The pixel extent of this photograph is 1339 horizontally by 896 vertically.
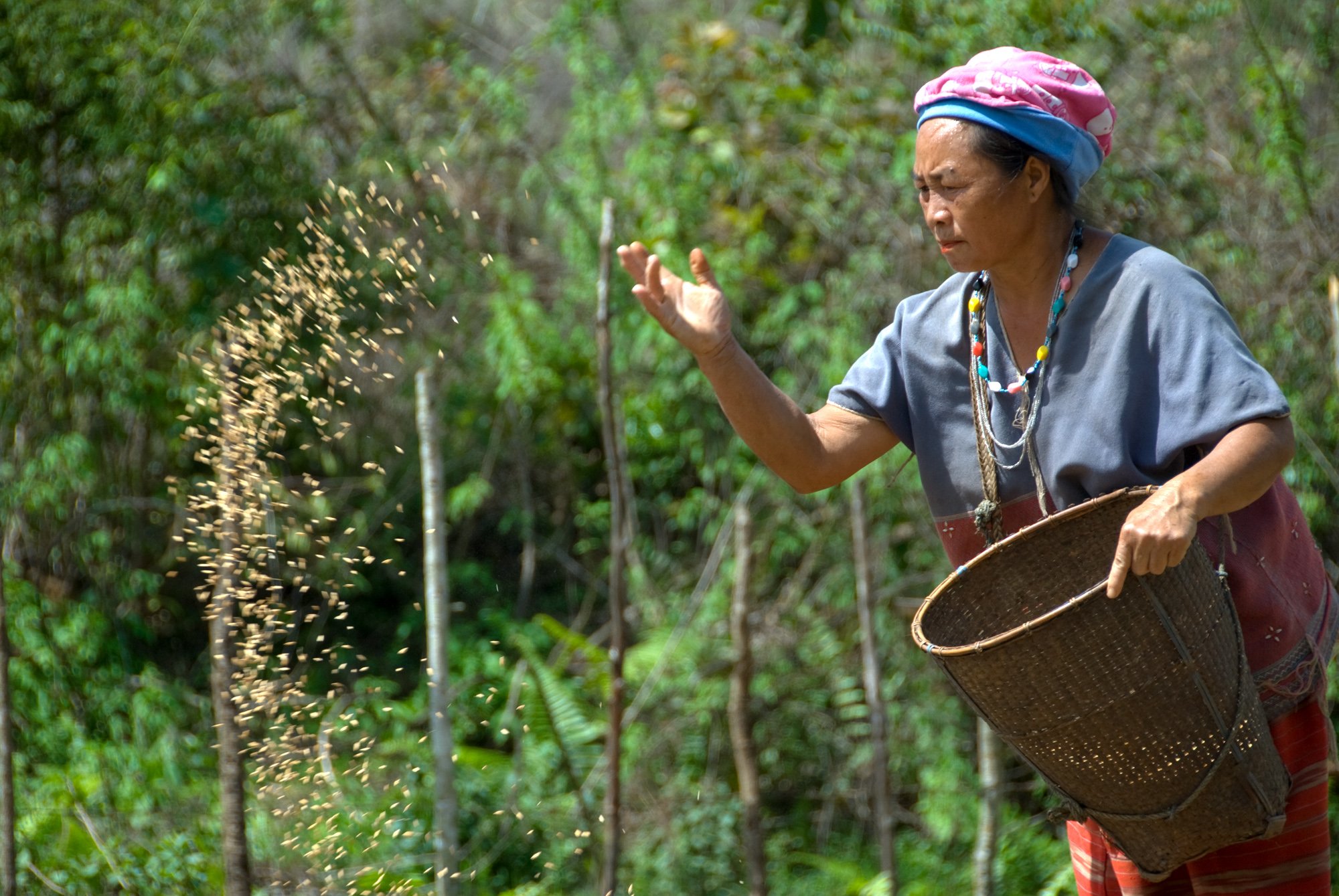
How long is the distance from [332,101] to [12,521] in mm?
2299

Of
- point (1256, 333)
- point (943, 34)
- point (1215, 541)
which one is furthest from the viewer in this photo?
point (943, 34)

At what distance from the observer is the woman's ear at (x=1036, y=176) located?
5.12 ft

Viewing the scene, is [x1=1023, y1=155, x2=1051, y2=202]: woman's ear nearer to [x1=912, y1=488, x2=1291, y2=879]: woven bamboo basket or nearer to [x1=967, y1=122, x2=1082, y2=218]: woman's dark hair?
[x1=967, y1=122, x2=1082, y2=218]: woman's dark hair

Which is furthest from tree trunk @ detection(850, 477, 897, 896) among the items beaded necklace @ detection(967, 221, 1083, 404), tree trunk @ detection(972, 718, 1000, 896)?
beaded necklace @ detection(967, 221, 1083, 404)

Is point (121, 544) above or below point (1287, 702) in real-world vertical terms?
above

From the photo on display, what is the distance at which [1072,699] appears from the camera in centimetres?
147

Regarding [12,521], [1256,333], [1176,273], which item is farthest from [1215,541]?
[12,521]

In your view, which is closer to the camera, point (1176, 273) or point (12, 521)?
point (1176, 273)

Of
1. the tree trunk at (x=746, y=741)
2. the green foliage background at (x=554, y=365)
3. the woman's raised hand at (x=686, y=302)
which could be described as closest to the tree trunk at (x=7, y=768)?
the green foliage background at (x=554, y=365)

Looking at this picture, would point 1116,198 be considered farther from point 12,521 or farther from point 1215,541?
point 12,521

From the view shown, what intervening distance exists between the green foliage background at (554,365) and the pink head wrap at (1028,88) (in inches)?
96.4

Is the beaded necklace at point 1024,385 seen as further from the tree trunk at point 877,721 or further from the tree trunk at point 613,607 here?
the tree trunk at point 877,721

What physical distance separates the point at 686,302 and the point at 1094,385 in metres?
0.54

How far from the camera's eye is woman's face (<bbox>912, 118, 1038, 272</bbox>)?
1544 mm
